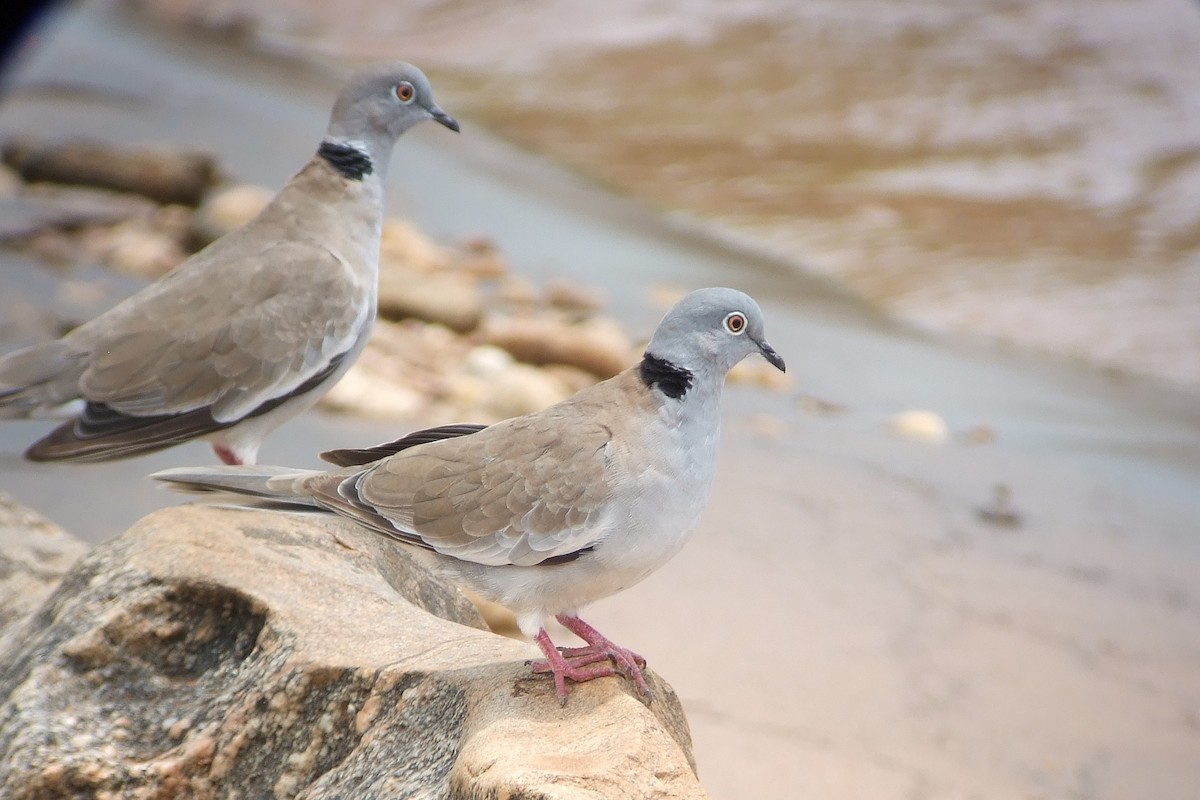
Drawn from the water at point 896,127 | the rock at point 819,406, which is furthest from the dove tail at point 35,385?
the water at point 896,127

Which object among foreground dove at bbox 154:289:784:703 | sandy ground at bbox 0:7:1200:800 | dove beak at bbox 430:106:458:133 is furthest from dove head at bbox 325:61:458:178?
foreground dove at bbox 154:289:784:703

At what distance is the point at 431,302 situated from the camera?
8578 mm

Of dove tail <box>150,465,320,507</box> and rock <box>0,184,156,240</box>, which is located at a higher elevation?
dove tail <box>150,465,320,507</box>

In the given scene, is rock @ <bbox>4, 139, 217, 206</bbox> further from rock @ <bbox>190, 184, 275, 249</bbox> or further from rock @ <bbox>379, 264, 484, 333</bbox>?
rock @ <bbox>379, 264, 484, 333</bbox>

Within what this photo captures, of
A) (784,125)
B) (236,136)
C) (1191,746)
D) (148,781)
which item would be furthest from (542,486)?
(784,125)

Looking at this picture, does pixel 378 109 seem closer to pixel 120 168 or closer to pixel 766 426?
pixel 766 426

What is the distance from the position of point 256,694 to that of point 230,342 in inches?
71.3

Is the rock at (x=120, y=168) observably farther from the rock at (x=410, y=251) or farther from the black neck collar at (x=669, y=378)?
the black neck collar at (x=669, y=378)

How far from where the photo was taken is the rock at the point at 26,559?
405cm

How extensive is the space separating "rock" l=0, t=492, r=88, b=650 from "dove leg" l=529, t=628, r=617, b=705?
5.55 ft

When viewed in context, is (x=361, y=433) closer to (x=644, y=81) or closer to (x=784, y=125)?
(x=784, y=125)

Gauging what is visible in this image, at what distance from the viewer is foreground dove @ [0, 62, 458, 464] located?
455cm

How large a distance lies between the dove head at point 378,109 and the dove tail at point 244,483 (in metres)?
2.08

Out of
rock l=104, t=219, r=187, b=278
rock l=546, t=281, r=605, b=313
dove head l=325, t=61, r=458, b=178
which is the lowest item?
rock l=104, t=219, r=187, b=278
